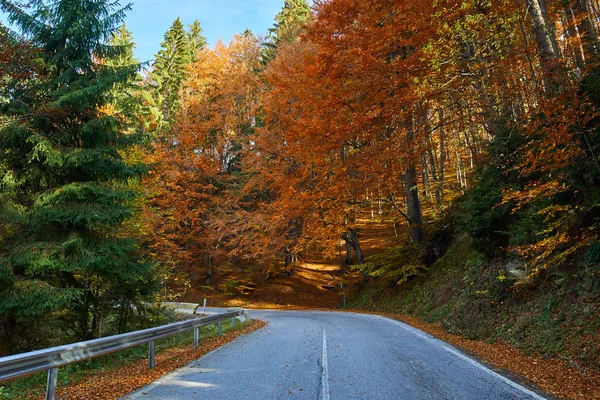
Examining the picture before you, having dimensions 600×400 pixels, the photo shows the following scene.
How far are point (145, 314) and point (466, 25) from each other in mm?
12930

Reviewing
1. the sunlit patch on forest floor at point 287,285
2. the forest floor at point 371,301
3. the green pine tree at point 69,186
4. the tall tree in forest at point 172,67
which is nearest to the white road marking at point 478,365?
the forest floor at point 371,301

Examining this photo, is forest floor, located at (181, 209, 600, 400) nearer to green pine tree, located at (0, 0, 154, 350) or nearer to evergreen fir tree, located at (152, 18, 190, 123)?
green pine tree, located at (0, 0, 154, 350)

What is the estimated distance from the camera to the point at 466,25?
29.3 feet

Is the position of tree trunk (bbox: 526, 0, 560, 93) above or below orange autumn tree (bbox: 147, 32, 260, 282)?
below

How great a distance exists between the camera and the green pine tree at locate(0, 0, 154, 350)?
31.3ft

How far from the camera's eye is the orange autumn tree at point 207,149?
94.6ft

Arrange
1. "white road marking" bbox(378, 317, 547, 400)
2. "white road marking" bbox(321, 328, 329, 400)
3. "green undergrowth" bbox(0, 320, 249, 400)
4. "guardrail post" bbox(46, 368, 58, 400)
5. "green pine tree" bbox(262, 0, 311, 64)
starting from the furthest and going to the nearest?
"green pine tree" bbox(262, 0, 311, 64), "green undergrowth" bbox(0, 320, 249, 400), "white road marking" bbox(378, 317, 547, 400), "white road marking" bbox(321, 328, 329, 400), "guardrail post" bbox(46, 368, 58, 400)

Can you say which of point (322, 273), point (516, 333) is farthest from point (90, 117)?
point (322, 273)

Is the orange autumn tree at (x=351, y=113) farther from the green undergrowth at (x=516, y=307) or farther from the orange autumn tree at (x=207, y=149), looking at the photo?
the orange autumn tree at (x=207, y=149)

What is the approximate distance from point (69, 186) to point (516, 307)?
12.2 meters

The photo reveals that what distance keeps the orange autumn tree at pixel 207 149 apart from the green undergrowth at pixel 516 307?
52.3 feet

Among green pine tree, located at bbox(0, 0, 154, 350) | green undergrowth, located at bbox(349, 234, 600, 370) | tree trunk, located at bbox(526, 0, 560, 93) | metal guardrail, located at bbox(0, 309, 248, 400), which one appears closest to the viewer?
metal guardrail, located at bbox(0, 309, 248, 400)

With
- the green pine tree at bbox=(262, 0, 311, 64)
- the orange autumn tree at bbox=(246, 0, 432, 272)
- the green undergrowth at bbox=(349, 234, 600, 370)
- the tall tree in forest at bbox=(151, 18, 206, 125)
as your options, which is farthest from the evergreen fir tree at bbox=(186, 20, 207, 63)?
the green undergrowth at bbox=(349, 234, 600, 370)

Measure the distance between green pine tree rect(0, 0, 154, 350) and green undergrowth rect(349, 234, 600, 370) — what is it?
9837 mm
